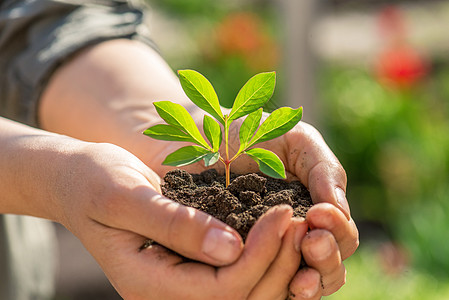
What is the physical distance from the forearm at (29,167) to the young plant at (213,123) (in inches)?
9.3

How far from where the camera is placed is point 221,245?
0.98 meters

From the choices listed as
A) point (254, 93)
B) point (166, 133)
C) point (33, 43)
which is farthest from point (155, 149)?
point (33, 43)

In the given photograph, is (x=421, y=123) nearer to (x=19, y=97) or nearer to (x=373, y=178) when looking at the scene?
(x=373, y=178)

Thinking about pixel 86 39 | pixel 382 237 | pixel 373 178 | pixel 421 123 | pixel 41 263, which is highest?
pixel 86 39

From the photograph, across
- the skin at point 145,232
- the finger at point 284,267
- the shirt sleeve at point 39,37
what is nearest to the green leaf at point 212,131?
the skin at point 145,232

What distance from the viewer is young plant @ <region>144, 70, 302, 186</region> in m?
1.14

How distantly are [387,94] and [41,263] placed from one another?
9.09 ft

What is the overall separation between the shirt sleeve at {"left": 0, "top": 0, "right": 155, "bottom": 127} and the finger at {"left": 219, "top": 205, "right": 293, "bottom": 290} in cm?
94

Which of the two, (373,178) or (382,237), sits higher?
(373,178)

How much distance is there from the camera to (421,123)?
3.71 meters

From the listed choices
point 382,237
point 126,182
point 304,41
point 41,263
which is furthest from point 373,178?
point 126,182

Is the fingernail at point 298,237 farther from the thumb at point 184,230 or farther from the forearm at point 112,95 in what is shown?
the forearm at point 112,95

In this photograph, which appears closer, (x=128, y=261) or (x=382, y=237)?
(x=128, y=261)

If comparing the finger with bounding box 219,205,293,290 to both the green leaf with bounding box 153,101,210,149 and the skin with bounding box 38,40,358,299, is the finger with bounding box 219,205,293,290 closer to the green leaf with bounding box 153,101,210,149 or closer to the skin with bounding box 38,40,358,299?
the skin with bounding box 38,40,358,299
